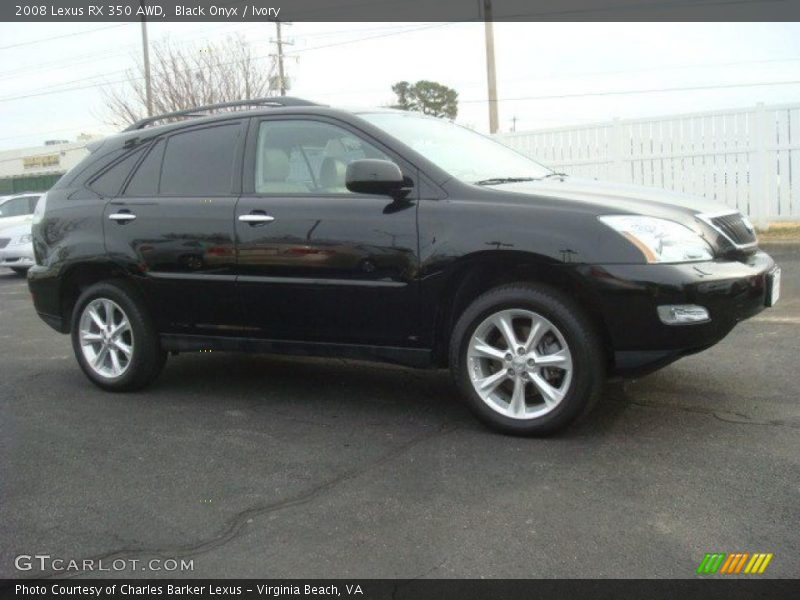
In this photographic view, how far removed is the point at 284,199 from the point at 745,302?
2585 millimetres

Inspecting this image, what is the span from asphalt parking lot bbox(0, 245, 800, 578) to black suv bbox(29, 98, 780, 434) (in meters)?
0.38

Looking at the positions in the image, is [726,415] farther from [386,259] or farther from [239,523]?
[239,523]

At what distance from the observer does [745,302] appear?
4.05 metres

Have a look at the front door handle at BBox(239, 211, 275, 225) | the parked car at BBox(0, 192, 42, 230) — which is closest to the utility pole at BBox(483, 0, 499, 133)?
the parked car at BBox(0, 192, 42, 230)

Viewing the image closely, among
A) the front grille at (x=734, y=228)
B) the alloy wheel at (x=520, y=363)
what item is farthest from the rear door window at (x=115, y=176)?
the front grille at (x=734, y=228)

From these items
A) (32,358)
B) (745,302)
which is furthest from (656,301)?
(32,358)

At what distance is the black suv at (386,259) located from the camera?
3.99m

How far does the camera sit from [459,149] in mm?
5008

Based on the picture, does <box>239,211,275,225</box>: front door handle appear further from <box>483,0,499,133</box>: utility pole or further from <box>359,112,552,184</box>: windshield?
<box>483,0,499,133</box>: utility pole

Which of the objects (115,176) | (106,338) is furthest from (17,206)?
(106,338)

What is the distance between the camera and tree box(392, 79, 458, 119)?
148ft

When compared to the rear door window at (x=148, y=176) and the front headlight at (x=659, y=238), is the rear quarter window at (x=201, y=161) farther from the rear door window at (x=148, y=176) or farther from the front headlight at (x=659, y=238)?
the front headlight at (x=659, y=238)

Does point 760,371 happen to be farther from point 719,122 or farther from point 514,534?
point 719,122

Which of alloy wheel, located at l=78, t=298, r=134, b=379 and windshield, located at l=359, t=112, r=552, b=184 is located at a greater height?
windshield, located at l=359, t=112, r=552, b=184
